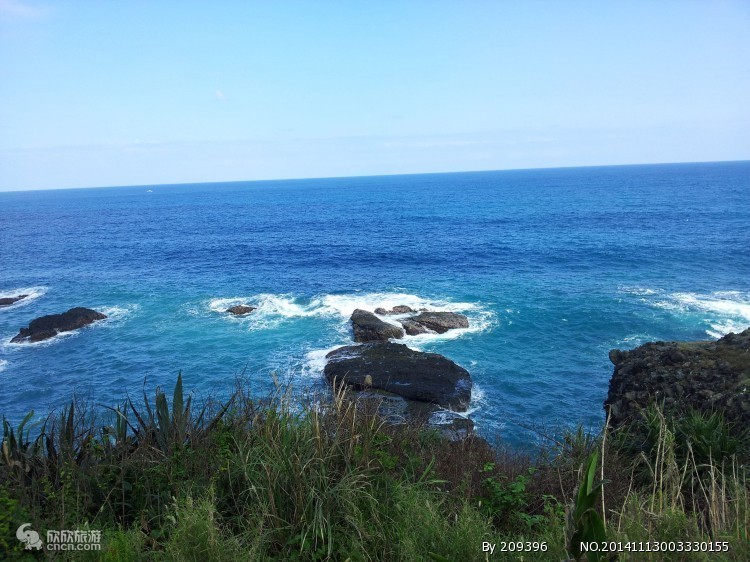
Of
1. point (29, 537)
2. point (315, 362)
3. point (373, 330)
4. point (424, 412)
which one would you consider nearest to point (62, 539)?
point (29, 537)

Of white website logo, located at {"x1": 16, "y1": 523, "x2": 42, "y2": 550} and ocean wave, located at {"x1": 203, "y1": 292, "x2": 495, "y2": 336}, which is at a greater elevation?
white website logo, located at {"x1": 16, "y1": 523, "x2": 42, "y2": 550}

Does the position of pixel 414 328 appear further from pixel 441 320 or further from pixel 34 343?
pixel 34 343

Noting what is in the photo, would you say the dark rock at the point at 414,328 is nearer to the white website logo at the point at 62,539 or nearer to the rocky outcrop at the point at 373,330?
the rocky outcrop at the point at 373,330

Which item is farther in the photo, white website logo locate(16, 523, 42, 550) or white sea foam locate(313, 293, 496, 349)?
white sea foam locate(313, 293, 496, 349)

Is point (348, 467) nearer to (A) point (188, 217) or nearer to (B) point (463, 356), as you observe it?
(B) point (463, 356)

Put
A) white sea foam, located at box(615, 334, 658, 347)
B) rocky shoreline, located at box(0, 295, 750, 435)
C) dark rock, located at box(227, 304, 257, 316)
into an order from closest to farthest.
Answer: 1. rocky shoreline, located at box(0, 295, 750, 435)
2. white sea foam, located at box(615, 334, 658, 347)
3. dark rock, located at box(227, 304, 257, 316)

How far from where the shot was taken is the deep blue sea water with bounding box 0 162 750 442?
23828 mm

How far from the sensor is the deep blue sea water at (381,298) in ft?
78.2

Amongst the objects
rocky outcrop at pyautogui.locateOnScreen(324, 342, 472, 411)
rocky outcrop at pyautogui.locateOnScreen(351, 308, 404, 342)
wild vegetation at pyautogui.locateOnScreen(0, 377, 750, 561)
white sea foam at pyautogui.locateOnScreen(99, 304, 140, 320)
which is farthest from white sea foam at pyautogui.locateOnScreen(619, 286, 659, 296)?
white sea foam at pyautogui.locateOnScreen(99, 304, 140, 320)

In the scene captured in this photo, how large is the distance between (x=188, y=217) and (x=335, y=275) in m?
71.5

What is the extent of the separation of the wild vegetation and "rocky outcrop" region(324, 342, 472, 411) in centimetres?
1247

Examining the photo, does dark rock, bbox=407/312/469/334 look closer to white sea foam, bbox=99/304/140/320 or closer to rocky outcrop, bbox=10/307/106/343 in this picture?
white sea foam, bbox=99/304/140/320

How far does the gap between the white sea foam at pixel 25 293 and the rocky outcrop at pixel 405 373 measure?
1095 inches

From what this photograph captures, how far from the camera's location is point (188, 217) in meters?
105
